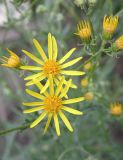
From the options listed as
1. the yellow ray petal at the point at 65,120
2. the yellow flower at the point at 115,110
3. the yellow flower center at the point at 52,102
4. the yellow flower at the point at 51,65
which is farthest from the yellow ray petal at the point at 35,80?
the yellow flower at the point at 115,110

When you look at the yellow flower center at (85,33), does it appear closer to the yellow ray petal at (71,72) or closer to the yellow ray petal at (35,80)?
the yellow ray petal at (71,72)

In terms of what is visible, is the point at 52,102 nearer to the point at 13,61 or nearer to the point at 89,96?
the point at 13,61

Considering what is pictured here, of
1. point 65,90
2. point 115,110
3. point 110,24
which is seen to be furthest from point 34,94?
point 115,110

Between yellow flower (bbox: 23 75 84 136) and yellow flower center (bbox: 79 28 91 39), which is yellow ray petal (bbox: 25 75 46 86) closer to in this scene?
yellow flower (bbox: 23 75 84 136)

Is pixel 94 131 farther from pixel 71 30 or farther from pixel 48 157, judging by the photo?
pixel 71 30

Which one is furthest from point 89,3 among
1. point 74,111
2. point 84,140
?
point 84,140

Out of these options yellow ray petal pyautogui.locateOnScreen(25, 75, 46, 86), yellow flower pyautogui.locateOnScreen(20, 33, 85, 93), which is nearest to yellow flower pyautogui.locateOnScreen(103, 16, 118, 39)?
yellow flower pyautogui.locateOnScreen(20, 33, 85, 93)
